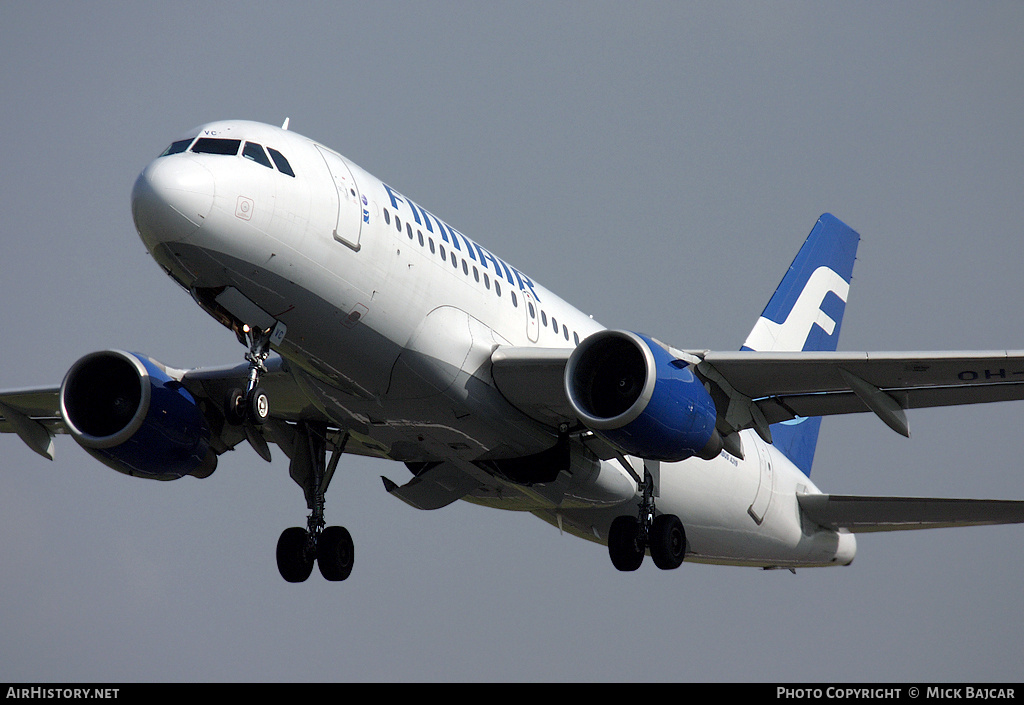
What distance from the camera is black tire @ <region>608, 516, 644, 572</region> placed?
24203 mm

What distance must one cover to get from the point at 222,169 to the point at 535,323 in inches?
266

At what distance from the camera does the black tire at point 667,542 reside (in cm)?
2419

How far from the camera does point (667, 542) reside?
24.2 m

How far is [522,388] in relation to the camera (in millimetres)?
21531

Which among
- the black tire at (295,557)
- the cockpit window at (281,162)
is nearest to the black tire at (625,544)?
the black tire at (295,557)

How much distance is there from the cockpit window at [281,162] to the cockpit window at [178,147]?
3.94 ft

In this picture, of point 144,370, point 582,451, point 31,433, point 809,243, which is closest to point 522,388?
point 582,451

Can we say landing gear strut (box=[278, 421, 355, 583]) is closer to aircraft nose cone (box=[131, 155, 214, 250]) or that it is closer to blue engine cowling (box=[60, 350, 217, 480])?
blue engine cowling (box=[60, 350, 217, 480])

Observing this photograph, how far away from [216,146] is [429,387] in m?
5.04

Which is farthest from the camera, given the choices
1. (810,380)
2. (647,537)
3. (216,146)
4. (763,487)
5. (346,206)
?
(763,487)

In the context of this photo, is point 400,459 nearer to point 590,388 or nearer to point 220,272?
point 590,388

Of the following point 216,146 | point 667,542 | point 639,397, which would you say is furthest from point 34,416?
point 639,397

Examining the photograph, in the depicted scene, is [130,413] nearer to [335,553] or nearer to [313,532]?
[313,532]

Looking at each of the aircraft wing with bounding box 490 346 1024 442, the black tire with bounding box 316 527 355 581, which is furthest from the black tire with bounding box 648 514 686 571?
the black tire with bounding box 316 527 355 581
